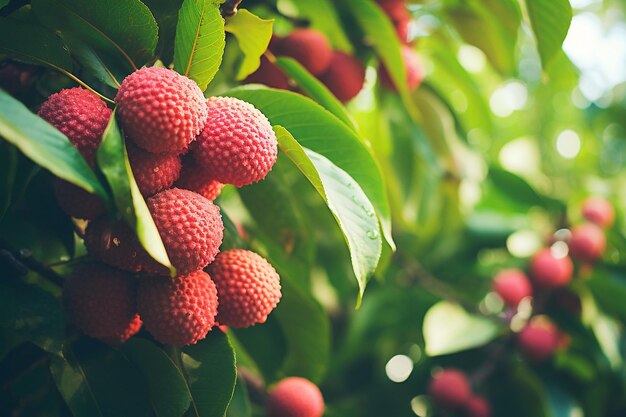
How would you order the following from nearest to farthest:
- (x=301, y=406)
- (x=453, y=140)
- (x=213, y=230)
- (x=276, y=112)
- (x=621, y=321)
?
(x=213, y=230), (x=276, y=112), (x=301, y=406), (x=453, y=140), (x=621, y=321)

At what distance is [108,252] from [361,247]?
0.30m

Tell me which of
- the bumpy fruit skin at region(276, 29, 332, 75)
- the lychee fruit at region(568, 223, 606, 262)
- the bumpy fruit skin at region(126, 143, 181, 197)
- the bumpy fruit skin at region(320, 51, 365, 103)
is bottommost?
the lychee fruit at region(568, 223, 606, 262)

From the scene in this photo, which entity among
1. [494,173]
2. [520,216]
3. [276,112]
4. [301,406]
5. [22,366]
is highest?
[276,112]

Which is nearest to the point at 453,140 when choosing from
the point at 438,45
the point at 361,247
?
the point at 438,45

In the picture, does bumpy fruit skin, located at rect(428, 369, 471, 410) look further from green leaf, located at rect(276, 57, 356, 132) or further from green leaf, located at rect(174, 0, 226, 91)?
green leaf, located at rect(174, 0, 226, 91)

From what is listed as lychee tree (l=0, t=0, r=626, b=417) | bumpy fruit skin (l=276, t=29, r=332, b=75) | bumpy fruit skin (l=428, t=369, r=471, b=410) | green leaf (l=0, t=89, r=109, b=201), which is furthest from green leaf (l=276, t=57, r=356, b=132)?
bumpy fruit skin (l=428, t=369, r=471, b=410)

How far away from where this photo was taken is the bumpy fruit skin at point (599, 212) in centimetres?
189

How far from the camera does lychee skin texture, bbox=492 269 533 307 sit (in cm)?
173

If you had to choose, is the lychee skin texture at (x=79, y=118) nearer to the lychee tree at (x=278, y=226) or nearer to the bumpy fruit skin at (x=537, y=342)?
the lychee tree at (x=278, y=226)

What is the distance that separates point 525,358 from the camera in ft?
5.71

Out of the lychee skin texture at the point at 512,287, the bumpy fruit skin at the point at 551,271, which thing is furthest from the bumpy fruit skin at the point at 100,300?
the bumpy fruit skin at the point at 551,271

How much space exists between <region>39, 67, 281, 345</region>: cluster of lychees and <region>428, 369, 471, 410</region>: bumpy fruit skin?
3.05 feet

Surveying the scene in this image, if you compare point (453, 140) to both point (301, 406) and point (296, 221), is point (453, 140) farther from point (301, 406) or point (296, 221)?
point (301, 406)

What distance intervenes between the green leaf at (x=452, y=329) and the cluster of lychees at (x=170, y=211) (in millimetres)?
719
